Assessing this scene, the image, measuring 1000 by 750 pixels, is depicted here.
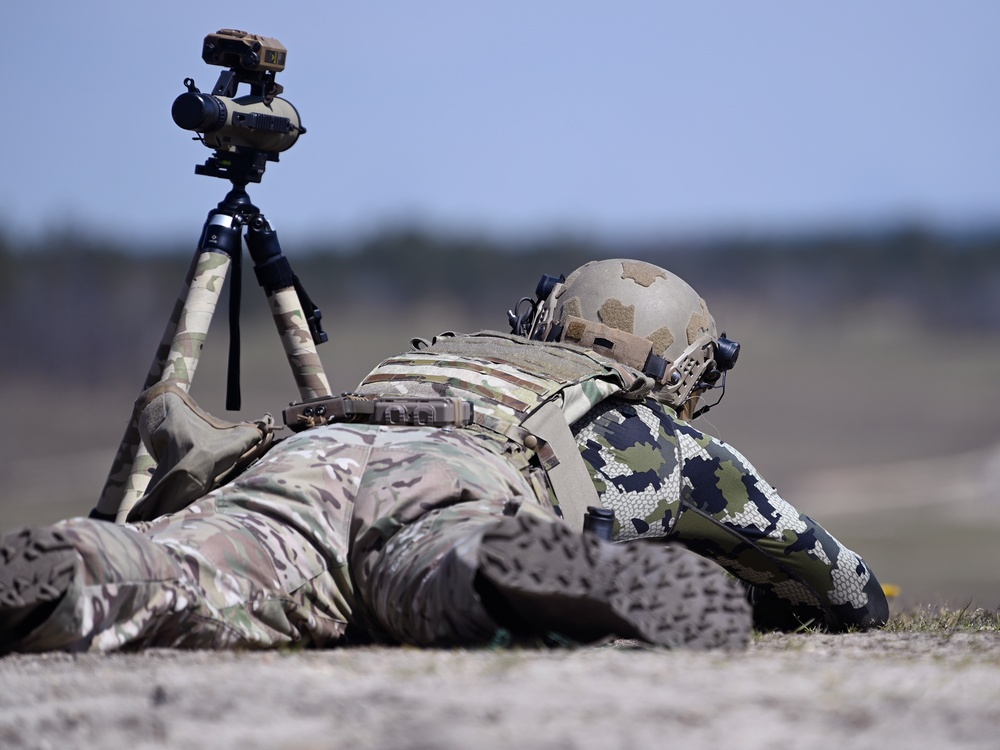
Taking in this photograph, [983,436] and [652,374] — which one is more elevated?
[652,374]

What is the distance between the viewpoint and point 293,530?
147 inches

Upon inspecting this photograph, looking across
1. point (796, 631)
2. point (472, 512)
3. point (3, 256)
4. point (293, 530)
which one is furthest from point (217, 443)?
point (3, 256)

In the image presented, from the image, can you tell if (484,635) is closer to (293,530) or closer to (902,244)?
(293,530)

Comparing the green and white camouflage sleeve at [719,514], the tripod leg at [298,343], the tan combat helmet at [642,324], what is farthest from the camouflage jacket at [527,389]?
the tripod leg at [298,343]

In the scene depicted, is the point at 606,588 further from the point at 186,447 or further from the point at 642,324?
the point at 642,324

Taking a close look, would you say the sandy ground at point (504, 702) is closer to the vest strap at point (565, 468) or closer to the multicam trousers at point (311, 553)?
the multicam trousers at point (311, 553)

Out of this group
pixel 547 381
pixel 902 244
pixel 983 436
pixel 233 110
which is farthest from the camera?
pixel 902 244

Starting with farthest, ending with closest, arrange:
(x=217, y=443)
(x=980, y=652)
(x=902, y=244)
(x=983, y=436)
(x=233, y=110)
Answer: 1. (x=902, y=244)
2. (x=983, y=436)
3. (x=233, y=110)
4. (x=217, y=443)
5. (x=980, y=652)

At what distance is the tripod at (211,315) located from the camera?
5594 mm

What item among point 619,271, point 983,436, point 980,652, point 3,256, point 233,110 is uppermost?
point 233,110

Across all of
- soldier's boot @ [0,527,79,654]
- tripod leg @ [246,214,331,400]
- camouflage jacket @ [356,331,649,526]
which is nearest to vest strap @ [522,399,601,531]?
camouflage jacket @ [356,331,649,526]

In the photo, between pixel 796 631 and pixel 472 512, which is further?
pixel 796 631

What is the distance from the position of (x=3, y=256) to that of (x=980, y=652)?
32281 mm

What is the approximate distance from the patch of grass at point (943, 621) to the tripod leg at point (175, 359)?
9.19ft
